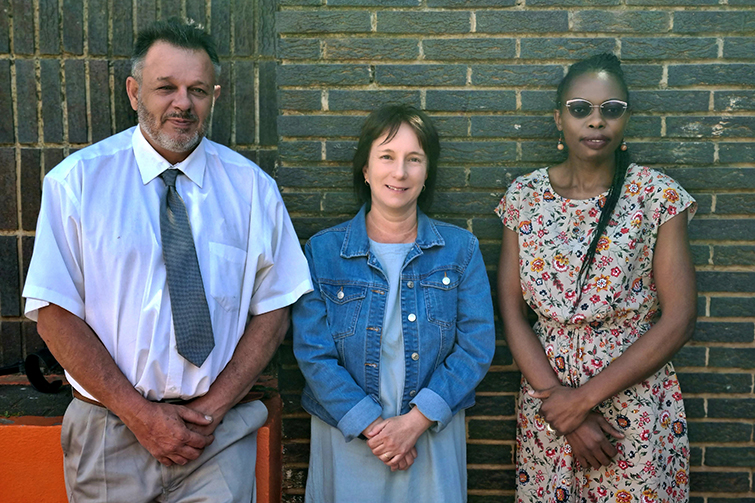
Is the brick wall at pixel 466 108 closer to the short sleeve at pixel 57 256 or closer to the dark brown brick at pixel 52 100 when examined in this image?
the dark brown brick at pixel 52 100

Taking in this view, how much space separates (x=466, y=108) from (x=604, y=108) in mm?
632

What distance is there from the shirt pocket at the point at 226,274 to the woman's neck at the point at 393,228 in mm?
602

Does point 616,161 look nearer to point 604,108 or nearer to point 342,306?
point 604,108

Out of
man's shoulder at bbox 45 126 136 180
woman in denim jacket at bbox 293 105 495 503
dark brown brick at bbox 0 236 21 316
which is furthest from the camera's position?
dark brown brick at bbox 0 236 21 316

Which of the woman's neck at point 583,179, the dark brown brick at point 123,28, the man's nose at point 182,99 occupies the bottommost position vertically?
the woman's neck at point 583,179

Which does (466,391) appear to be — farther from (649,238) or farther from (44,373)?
(44,373)

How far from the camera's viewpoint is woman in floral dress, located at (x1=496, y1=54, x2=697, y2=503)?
107 inches

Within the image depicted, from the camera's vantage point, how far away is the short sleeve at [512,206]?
9.66 feet

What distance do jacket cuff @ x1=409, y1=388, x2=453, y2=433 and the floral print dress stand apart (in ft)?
1.63

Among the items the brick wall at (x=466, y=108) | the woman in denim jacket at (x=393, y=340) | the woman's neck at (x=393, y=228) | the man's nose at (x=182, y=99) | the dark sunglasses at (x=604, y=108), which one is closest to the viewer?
the man's nose at (x=182, y=99)

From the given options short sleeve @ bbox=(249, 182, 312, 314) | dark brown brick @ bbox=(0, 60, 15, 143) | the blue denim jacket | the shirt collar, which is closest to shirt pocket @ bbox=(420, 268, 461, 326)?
the blue denim jacket

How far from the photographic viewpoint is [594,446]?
2.69 meters

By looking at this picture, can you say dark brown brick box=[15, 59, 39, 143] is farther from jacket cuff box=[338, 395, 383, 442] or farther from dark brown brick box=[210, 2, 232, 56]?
jacket cuff box=[338, 395, 383, 442]

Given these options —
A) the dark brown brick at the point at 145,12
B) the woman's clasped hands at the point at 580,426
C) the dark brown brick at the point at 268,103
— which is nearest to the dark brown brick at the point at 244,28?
the dark brown brick at the point at 268,103
